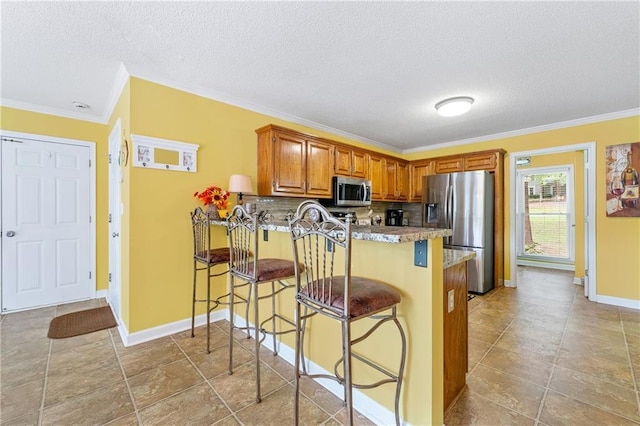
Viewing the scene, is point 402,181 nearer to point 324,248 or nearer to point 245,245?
point 245,245

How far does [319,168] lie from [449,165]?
8.01ft

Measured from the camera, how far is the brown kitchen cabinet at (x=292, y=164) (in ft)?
10.3

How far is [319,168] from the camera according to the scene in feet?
12.2

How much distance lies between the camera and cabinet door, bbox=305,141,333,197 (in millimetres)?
3594

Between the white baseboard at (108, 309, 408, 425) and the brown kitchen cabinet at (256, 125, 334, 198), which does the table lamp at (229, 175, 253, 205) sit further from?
the white baseboard at (108, 309, 408, 425)

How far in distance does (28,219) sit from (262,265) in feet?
10.8

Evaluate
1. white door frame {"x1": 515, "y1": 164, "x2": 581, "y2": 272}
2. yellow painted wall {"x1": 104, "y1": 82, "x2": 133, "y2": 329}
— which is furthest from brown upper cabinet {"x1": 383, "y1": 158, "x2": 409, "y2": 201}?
yellow painted wall {"x1": 104, "y1": 82, "x2": 133, "y2": 329}

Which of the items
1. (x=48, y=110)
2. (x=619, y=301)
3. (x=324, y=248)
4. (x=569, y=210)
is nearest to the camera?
(x=324, y=248)

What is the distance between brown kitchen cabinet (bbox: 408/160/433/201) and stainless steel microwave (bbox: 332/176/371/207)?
4.15 feet

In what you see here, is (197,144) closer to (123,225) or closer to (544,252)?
(123,225)

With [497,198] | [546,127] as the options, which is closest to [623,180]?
[546,127]

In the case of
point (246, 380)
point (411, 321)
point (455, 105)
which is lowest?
point (246, 380)

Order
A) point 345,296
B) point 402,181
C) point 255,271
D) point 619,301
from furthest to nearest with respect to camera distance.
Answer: point 402,181
point 619,301
point 255,271
point 345,296

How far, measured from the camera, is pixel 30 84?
2709 mm
